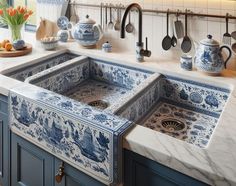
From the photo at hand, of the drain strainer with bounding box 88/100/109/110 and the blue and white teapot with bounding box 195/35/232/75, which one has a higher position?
the blue and white teapot with bounding box 195/35/232/75

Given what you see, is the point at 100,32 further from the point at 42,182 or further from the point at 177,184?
the point at 177,184

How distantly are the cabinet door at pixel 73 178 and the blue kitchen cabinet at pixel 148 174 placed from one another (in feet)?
0.42

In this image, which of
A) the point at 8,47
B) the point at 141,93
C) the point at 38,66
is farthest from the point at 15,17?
the point at 141,93

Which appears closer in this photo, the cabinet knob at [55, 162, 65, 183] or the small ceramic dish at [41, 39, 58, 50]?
the cabinet knob at [55, 162, 65, 183]

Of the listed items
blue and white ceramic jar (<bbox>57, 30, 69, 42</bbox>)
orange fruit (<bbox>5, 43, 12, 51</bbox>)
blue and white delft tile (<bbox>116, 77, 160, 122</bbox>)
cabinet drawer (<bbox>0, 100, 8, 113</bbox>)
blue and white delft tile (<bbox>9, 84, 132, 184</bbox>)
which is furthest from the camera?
blue and white ceramic jar (<bbox>57, 30, 69, 42</bbox>)

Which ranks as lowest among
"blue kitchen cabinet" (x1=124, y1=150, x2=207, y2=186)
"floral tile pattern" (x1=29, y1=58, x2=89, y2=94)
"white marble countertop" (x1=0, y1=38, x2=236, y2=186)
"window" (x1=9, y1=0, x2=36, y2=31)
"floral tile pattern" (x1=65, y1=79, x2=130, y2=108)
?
"blue kitchen cabinet" (x1=124, y1=150, x2=207, y2=186)

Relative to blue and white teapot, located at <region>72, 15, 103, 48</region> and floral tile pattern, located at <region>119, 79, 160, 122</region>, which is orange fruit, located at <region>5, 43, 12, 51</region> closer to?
blue and white teapot, located at <region>72, 15, 103, 48</region>

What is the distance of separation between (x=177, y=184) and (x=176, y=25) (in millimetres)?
978

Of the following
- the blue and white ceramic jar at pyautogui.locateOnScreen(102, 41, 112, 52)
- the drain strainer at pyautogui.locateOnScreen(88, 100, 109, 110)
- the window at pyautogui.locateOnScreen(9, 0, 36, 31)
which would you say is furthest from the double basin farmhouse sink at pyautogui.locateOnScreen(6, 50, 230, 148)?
the window at pyautogui.locateOnScreen(9, 0, 36, 31)

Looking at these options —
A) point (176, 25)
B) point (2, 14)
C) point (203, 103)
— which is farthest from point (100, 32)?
point (203, 103)

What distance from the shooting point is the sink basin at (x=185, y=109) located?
3.91 feet

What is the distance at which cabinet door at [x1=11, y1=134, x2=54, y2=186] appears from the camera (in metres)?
1.17

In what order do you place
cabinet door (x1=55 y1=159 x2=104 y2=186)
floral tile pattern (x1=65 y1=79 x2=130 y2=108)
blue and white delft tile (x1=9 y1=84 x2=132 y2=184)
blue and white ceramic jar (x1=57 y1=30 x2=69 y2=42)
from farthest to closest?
blue and white ceramic jar (x1=57 y1=30 x2=69 y2=42) < floral tile pattern (x1=65 y1=79 x2=130 y2=108) < cabinet door (x1=55 y1=159 x2=104 y2=186) < blue and white delft tile (x1=9 y1=84 x2=132 y2=184)

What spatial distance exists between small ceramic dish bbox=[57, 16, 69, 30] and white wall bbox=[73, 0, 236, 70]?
131mm
